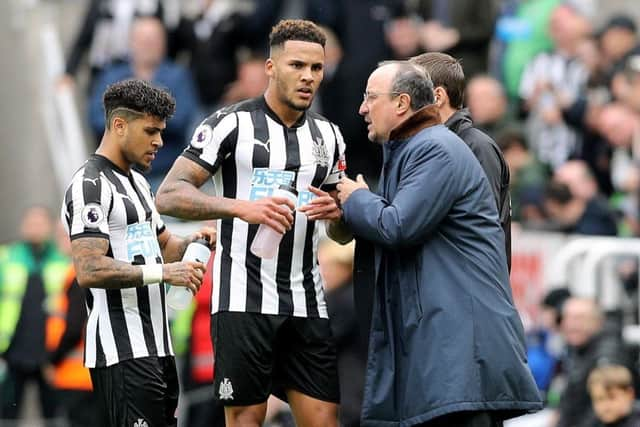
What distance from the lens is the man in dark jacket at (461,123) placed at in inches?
333

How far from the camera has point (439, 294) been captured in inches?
314

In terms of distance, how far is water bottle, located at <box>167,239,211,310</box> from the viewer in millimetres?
8109

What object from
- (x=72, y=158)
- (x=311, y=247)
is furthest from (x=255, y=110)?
(x=72, y=158)

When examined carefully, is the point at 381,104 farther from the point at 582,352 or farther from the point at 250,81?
the point at 250,81

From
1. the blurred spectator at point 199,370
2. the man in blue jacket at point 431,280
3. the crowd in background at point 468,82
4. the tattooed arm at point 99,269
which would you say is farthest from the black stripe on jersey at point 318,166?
the blurred spectator at point 199,370

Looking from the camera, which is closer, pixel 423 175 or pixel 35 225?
pixel 423 175

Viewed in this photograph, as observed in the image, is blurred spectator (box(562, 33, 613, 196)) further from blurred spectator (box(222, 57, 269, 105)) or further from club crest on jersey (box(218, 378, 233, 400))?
club crest on jersey (box(218, 378, 233, 400))

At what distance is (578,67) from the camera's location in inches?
575

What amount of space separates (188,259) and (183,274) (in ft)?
0.65

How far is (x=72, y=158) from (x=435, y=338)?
365 inches

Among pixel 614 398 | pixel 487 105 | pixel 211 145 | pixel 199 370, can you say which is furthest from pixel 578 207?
pixel 211 145

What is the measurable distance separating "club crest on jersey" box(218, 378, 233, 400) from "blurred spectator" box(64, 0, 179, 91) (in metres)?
7.91

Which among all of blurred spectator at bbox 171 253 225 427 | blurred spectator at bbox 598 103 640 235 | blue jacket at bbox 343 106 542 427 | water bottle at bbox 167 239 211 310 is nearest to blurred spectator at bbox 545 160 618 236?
blurred spectator at bbox 598 103 640 235

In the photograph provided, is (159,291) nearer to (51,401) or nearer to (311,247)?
(311,247)
